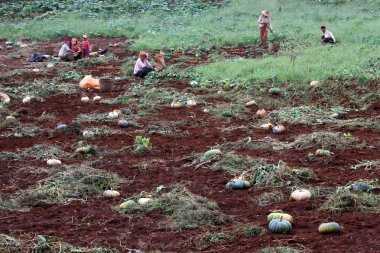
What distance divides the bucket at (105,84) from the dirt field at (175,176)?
0.43 meters

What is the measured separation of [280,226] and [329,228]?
37 centimetres

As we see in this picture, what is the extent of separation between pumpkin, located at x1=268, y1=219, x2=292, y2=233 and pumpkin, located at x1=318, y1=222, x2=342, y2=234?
0.25 meters

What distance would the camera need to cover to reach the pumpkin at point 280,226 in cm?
503

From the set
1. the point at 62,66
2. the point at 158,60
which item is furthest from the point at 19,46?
the point at 158,60

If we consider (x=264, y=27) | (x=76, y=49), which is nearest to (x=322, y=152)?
(x=264, y=27)

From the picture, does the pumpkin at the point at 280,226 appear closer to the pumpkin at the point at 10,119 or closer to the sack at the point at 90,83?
the pumpkin at the point at 10,119

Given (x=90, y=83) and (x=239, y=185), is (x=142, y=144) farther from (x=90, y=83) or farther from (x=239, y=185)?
(x=90, y=83)

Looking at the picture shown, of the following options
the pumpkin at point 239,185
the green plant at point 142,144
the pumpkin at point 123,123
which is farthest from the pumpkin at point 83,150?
the pumpkin at point 239,185

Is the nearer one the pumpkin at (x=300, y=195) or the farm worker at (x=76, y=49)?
the pumpkin at (x=300, y=195)

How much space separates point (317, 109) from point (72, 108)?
406cm

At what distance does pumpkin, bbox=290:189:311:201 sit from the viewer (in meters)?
5.87

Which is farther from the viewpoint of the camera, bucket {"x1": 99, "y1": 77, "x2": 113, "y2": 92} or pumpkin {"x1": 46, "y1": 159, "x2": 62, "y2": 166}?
bucket {"x1": 99, "y1": 77, "x2": 113, "y2": 92}

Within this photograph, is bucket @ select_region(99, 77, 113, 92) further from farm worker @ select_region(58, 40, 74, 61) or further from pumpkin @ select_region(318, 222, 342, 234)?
pumpkin @ select_region(318, 222, 342, 234)

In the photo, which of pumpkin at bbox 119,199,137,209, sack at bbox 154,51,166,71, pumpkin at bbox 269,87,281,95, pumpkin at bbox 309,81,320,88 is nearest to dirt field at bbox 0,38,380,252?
pumpkin at bbox 119,199,137,209
